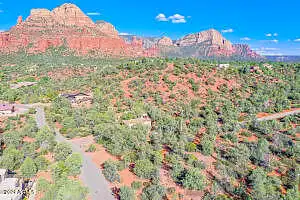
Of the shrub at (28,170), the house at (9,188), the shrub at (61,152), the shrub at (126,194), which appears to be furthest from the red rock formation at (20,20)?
the shrub at (126,194)

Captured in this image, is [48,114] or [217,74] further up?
[217,74]

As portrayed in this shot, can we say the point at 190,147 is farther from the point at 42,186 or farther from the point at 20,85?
the point at 20,85

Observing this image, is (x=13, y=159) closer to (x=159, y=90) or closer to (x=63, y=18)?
(x=159, y=90)

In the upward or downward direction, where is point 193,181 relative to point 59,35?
downward

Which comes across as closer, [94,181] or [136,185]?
[136,185]

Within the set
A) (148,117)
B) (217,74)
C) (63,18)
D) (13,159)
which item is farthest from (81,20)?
(13,159)

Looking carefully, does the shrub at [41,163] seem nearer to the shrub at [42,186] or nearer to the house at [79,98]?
the shrub at [42,186]

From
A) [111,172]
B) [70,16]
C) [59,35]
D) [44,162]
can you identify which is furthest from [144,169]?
[70,16]
